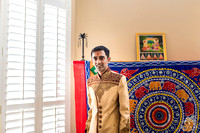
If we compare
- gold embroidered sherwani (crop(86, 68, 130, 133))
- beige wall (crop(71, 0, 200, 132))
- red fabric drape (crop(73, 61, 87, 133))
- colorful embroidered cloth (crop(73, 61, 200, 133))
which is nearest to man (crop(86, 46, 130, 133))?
gold embroidered sherwani (crop(86, 68, 130, 133))

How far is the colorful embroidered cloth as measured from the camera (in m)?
2.43

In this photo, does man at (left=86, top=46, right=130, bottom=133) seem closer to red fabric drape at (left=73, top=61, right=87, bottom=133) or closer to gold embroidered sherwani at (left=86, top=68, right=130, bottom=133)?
gold embroidered sherwani at (left=86, top=68, right=130, bottom=133)

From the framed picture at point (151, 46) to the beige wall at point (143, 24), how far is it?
8 cm

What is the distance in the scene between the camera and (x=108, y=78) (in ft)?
5.47

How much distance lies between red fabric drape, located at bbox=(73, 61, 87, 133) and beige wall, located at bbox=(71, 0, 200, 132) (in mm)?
696

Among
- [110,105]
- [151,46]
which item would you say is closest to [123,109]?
[110,105]

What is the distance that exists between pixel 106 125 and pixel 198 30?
2.63 meters

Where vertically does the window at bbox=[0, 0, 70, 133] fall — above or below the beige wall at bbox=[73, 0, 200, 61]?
below

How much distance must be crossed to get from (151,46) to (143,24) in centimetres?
41

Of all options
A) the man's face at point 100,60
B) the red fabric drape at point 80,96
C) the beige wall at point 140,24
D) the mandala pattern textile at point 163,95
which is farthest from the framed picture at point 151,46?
the man's face at point 100,60

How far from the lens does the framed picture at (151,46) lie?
3131 millimetres

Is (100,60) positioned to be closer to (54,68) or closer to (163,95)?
(54,68)

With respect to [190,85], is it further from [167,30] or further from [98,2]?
[98,2]

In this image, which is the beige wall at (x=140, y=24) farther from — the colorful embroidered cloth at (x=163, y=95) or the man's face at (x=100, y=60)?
the man's face at (x=100, y=60)
